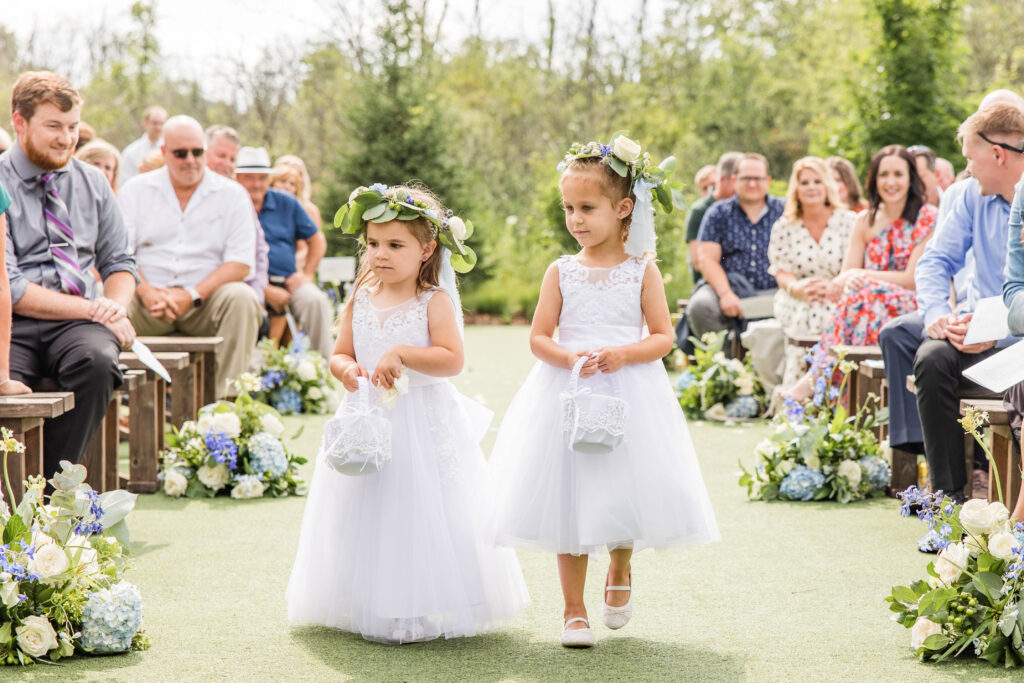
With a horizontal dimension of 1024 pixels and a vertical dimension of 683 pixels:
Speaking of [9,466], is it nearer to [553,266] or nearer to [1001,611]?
[553,266]

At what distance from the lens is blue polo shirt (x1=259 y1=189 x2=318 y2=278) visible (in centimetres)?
927

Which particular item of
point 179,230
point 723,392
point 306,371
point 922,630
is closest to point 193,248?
point 179,230

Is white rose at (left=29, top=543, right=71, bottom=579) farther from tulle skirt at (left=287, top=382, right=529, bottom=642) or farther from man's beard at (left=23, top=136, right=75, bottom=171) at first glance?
man's beard at (left=23, top=136, right=75, bottom=171)

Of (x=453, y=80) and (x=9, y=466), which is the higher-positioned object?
(x=453, y=80)

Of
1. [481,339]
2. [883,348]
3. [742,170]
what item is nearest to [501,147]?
[481,339]

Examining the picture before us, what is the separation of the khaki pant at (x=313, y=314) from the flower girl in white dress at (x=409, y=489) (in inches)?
224

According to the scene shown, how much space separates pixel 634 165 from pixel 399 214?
73 centimetres

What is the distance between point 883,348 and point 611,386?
2.40 metres

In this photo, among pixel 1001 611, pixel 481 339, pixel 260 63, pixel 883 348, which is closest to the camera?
pixel 1001 611

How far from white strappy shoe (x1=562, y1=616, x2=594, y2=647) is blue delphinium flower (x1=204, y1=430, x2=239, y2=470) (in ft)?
9.00

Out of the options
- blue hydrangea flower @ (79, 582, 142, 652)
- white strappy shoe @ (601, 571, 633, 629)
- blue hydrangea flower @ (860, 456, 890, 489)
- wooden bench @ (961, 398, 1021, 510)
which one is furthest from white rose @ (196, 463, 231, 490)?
wooden bench @ (961, 398, 1021, 510)

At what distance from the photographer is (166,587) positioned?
4117mm

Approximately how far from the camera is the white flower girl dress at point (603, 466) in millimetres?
3383

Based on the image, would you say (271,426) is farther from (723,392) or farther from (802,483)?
(723,392)
